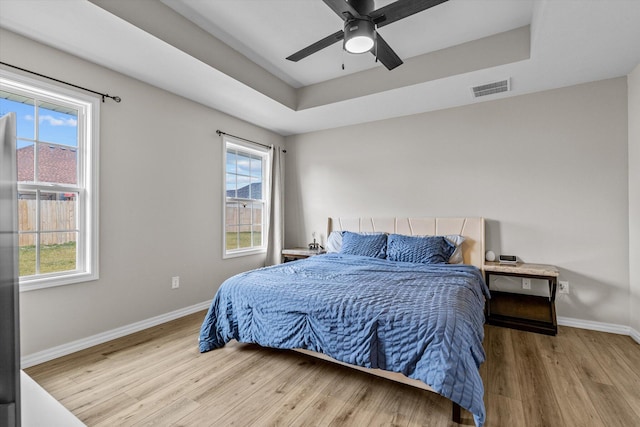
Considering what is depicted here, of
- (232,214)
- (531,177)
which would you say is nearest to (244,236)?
(232,214)

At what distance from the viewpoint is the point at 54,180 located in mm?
2527

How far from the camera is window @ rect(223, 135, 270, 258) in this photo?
416 cm

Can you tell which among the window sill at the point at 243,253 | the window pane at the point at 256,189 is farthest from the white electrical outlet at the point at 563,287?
the window pane at the point at 256,189

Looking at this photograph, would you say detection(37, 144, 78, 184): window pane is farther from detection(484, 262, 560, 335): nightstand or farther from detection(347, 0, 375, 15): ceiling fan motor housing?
detection(484, 262, 560, 335): nightstand

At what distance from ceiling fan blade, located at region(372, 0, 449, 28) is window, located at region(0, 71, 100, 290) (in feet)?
8.28

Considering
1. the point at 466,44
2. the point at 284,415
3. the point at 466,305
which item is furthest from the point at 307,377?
the point at 466,44

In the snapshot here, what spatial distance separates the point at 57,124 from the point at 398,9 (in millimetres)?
2845

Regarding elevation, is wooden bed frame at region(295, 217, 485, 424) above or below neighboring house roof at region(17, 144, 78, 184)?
below

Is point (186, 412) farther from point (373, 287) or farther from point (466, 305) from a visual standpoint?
point (466, 305)

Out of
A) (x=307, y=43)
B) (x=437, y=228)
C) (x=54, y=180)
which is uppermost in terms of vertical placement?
(x=307, y=43)

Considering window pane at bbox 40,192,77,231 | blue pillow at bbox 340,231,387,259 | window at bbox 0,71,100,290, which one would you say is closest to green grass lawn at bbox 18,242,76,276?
window at bbox 0,71,100,290

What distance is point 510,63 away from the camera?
269 centimetres

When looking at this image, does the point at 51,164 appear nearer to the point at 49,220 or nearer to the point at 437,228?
the point at 49,220

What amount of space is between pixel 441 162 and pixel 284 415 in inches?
130
